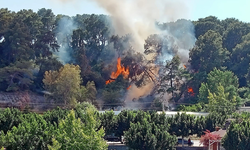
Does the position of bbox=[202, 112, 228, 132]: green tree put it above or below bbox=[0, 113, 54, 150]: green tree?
above

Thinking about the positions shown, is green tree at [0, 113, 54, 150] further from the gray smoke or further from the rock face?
the gray smoke

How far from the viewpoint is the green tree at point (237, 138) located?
153 feet

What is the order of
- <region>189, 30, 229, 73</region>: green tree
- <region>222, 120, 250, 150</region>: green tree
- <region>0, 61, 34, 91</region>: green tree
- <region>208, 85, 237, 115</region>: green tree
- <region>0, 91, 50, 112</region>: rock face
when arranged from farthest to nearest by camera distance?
1. <region>189, 30, 229, 73</region>: green tree
2. <region>0, 61, 34, 91</region>: green tree
3. <region>0, 91, 50, 112</region>: rock face
4. <region>208, 85, 237, 115</region>: green tree
5. <region>222, 120, 250, 150</region>: green tree

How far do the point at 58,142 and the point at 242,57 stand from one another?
61.4 m

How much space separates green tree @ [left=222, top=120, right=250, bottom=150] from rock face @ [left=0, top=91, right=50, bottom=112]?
115 ft

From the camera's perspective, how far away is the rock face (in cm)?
7512

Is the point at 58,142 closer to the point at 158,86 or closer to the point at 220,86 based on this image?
the point at 220,86

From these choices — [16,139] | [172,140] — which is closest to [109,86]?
[172,140]

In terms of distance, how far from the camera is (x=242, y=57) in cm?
9338

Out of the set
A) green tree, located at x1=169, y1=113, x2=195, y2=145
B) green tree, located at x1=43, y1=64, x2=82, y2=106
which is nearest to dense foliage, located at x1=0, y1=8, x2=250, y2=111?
green tree, located at x1=43, y1=64, x2=82, y2=106

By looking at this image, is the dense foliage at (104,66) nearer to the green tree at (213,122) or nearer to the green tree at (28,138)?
the green tree at (213,122)

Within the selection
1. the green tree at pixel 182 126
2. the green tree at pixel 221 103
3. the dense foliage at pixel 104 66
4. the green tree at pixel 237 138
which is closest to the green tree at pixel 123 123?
the green tree at pixel 182 126

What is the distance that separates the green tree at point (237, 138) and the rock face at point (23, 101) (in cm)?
3519

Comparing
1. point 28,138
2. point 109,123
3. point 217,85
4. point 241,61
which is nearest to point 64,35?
point 241,61
